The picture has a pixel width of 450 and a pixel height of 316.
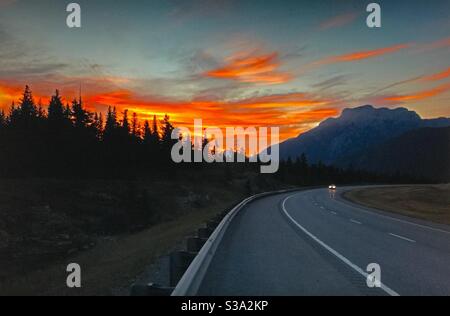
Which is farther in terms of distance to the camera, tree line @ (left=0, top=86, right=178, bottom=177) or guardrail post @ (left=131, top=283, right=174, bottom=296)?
tree line @ (left=0, top=86, right=178, bottom=177)

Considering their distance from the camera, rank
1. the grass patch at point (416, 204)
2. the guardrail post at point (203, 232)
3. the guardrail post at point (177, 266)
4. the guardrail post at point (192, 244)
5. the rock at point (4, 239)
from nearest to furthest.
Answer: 1. the guardrail post at point (177, 266)
2. the guardrail post at point (192, 244)
3. the guardrail post at point (203, 232)
4. the rock at point (4, 239)
5. the grass patch at point (416, 204)

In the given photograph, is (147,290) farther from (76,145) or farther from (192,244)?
(76,145)

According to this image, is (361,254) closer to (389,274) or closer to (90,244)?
(389,274)

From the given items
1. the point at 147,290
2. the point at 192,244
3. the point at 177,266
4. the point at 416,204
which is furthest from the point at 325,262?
the point at 416,204

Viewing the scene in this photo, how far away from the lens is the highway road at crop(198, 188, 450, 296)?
8305 millimetres

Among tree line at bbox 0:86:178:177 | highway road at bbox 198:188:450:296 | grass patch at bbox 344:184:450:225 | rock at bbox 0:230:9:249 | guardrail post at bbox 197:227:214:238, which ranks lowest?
rock at bbox 0:230:9:249

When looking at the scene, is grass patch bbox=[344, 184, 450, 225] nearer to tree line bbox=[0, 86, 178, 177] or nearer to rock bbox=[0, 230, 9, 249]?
rock bbox=[0, 230, 9, 249]

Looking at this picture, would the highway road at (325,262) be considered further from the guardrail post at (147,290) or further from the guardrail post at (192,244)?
the guardrail post at (147,290)

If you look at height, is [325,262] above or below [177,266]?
below

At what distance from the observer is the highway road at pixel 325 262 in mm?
8305

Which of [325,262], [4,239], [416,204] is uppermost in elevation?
[325,262]

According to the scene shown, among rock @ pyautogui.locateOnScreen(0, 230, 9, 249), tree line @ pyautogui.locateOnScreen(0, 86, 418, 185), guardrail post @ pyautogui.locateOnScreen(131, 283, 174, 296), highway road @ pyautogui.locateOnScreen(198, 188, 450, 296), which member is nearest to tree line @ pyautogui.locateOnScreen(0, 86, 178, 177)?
tree line @ pyautogui.locateOnScreen(0, 86, 418, 185)

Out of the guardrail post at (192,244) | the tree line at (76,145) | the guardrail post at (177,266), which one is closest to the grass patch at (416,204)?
the guardrail post at (192,244)

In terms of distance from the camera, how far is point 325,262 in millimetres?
11156
